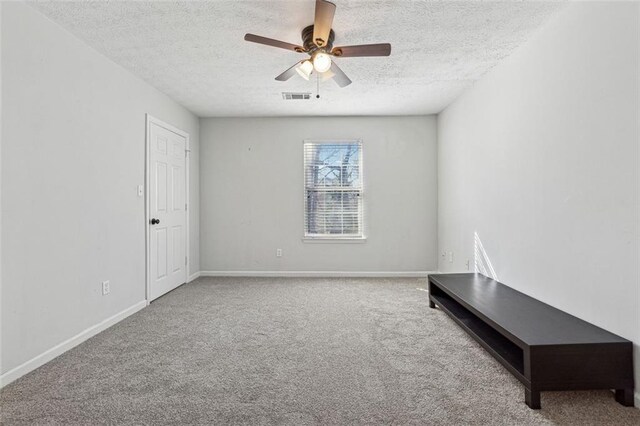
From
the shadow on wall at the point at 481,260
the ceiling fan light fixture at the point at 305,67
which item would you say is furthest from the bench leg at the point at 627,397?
the ceiling fan light fixture at the point at 305,67

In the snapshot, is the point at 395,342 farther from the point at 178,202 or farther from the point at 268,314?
the point at 178,202

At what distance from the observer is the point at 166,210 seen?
3.94 metres

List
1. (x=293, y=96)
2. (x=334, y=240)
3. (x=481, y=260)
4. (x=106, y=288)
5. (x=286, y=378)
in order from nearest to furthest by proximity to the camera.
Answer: (x=286, y=378)
(x=106, y=288)
(x=481, y=260)
(x=293, y=96)
(x=334, y=240)

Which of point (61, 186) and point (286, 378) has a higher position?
point (61, 186)

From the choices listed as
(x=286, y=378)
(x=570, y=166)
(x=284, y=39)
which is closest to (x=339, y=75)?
(x=284, y=39)

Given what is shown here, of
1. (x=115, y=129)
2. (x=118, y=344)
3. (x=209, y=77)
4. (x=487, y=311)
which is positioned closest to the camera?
(x=487, y=311)

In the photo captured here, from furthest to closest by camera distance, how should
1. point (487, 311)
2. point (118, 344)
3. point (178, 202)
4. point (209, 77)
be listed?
point (178, 202) < point (209, 77) < point (118, 344) < point (487, 311)

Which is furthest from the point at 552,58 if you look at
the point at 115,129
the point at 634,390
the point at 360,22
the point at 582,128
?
the point at 115,129

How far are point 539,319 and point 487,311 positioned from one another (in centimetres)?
30

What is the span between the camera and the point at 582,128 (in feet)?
6.64

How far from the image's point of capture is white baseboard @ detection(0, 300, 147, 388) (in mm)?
1976

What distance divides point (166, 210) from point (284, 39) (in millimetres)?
2555

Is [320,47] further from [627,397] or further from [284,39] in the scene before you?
[627,397]

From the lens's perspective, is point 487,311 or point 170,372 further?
point 487,311
